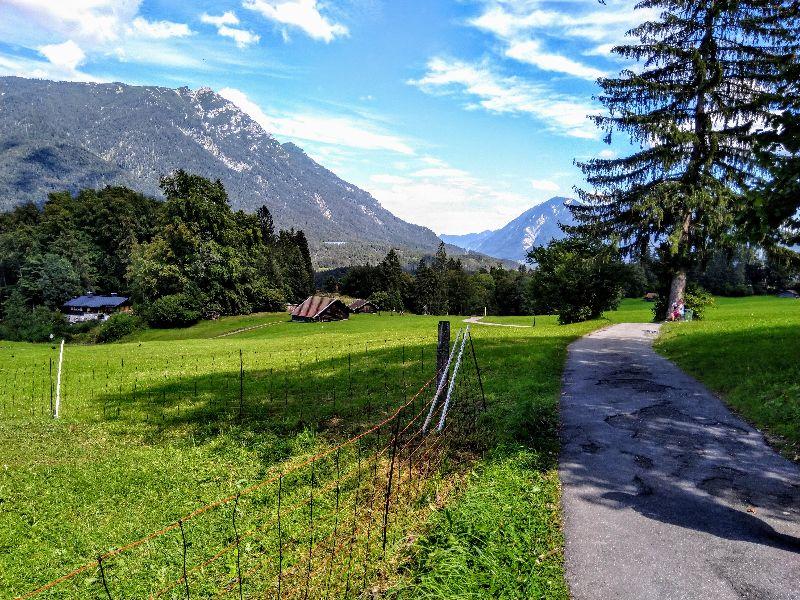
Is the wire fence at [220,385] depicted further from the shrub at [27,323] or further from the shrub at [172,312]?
the shrub at [27,323]

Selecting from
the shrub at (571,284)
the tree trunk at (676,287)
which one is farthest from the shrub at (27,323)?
the tree trunk at (676,287)

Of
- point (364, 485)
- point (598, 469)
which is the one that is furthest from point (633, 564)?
point (364, 485)

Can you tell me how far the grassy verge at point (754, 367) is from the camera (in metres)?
10.2

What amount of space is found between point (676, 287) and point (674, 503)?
26295 mm

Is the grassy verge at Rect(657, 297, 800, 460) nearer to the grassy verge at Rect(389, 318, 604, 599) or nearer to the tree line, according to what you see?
the grassy verge at Rect(389, 318, 604, 599)

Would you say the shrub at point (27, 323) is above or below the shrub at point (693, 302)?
below

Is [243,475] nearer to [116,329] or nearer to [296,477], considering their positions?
[296,477]

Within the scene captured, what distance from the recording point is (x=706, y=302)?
32375 millimetres

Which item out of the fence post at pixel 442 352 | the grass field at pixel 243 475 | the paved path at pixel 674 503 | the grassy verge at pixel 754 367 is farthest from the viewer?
the fence post at pixel 442 352

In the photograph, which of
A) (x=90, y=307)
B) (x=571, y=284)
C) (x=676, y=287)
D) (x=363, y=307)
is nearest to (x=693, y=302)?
(x=676, y=287)

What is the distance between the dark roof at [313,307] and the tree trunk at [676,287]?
5501cm

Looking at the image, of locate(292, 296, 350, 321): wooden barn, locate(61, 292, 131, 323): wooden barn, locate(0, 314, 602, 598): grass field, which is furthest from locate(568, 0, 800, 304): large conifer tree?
locate(61, 292, 131, 323): wooden barn

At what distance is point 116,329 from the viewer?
6281 centimetres

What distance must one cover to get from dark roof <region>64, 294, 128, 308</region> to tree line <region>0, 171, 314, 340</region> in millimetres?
3590
